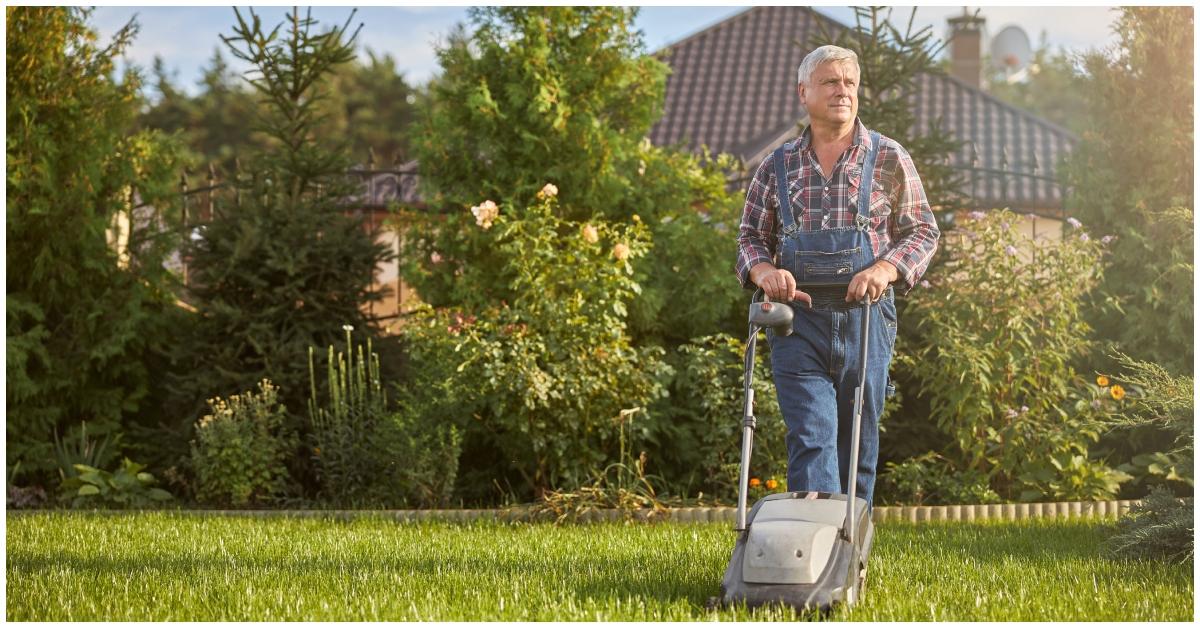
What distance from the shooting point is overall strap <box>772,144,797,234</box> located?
4.24 meters

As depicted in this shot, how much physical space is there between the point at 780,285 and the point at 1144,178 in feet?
14.8

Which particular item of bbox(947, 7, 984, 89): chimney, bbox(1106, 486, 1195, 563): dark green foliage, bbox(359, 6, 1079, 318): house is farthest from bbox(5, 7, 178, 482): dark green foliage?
bbox(947, 7, 984, 89): chimney

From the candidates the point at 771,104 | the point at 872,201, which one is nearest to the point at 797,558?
the point at 872,201

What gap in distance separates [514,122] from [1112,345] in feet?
11.9

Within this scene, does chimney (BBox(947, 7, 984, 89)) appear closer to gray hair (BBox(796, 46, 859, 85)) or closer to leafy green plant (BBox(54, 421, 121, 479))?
leafy green plant (BBox(54, 421, 121, 479))

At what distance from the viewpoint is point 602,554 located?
204 inches

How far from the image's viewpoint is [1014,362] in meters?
6.83

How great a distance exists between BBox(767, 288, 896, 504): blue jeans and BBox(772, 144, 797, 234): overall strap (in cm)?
25

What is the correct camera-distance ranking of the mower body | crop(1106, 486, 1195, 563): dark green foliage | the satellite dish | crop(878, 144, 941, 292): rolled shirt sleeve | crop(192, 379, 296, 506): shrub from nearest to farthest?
the mower body < crop(878, 144, 941, 292): rolled shirt sleeve < crop(1106, 486, 1195, 563): dark green foliage < crop(192, 379, 296, 506): shrub < the satellite dish

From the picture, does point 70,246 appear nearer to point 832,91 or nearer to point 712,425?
point 712,425

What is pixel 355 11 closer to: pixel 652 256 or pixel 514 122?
pixel 514 122

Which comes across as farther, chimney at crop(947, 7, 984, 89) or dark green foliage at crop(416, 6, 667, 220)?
chimney at crop(947, 7, 984, 89)

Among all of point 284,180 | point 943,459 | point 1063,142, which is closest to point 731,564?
point 943,459

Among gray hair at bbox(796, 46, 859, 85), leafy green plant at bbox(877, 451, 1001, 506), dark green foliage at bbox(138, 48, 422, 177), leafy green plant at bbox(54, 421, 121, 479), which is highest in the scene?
dark green foliage at bbox(138, 48, 422, 177)
